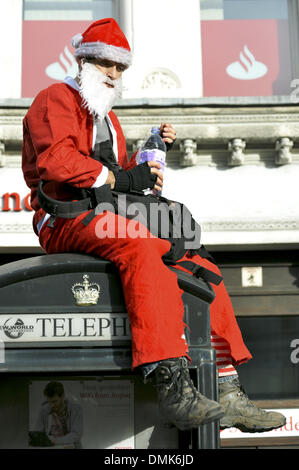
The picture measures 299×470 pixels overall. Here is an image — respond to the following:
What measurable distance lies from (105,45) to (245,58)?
5.86 m

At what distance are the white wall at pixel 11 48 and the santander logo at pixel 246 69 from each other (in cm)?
266

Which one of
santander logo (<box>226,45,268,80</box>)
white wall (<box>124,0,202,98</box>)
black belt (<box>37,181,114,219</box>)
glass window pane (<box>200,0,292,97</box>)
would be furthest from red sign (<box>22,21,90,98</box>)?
black belt (<box>37,181,114,219</box>)

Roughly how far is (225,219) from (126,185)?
525 centimetres

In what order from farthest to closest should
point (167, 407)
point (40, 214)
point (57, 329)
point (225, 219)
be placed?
1. point (225, 219)
2. point (40, 214)
3. point (57, 329)
4. point (167, 407)

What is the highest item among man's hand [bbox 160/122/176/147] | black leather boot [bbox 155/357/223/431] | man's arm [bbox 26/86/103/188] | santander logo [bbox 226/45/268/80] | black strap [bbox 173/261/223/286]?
santander logo [bbox 226/45/268/80]

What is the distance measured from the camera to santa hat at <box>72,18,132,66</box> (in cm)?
284

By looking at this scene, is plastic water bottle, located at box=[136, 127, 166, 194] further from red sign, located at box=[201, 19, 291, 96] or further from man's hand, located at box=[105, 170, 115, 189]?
red sign, located at box=[201, 19, 291, 96]

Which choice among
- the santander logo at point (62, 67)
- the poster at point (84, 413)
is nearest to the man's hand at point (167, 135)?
the poster at point (84, 413)

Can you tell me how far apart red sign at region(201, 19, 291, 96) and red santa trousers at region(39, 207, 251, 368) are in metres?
6.01

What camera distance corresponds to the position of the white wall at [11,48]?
8047mm

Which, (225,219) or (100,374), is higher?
(225,219)

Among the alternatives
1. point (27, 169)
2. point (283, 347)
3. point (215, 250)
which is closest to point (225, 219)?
point (215, 250)
